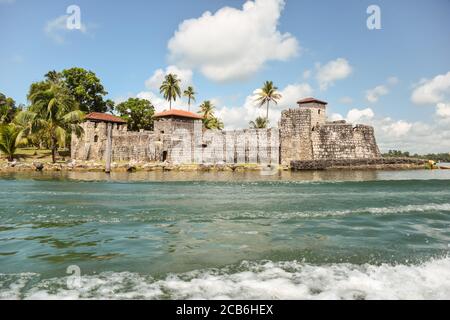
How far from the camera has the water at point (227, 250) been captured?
4.90m

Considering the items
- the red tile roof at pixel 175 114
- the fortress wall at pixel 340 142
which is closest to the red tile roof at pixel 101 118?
the red tile roof at pixel 175 114

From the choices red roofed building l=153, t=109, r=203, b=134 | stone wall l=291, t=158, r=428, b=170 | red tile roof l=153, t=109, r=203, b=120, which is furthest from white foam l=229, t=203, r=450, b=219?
red tile roof l=153, t=109, r=203, b=120

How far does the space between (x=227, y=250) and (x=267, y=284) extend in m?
1.85

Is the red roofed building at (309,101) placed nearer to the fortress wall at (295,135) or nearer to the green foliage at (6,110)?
the fortress wall at (295,135)

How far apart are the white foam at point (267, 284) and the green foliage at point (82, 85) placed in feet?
194

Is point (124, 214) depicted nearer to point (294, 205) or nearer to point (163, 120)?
point (294, 205)

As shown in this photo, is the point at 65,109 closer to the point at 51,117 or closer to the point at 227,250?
the point at 51,117

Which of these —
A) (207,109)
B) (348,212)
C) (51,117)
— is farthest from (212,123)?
(348,212)

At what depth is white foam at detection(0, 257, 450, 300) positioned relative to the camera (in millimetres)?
4676

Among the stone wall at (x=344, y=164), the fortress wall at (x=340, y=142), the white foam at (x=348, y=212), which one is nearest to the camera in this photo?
the white foam at (x=348, y=212)

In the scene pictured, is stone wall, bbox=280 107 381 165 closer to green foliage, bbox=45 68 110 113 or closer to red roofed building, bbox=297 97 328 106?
red roofed building, bbox=297 97 328 106

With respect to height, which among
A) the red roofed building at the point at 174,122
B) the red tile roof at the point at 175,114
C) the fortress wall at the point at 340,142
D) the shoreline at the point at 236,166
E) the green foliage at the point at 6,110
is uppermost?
the green foliage at the point at 6,110

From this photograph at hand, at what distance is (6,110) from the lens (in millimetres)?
64438
